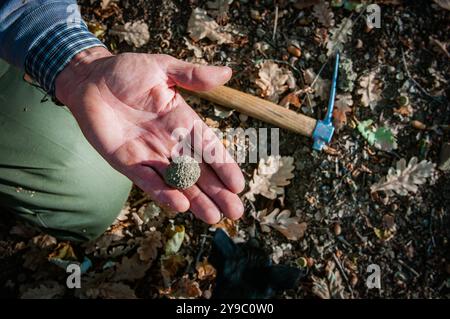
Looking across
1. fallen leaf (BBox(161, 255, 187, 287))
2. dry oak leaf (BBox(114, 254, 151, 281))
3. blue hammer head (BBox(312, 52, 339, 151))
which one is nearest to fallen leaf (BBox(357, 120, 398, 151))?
blue hammer head (BBox(312, 52, 339, 151))

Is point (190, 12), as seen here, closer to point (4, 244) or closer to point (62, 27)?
point (62, 27)

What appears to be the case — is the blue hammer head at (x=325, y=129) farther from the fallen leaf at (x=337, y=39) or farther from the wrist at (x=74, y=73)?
the wrist at (x=74, y=73)

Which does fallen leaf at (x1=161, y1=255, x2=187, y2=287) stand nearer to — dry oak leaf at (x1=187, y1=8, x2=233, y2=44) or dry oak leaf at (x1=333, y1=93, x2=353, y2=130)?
dry oak leaf at (x1=333, y1=93, x2=353, y2=130)

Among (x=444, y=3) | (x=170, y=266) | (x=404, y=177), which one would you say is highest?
(x=444, y=3)

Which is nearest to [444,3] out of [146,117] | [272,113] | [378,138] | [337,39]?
[337,39]

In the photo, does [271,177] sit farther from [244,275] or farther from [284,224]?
[244,275]

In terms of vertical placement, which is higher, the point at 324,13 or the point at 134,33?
the point at 324,13
